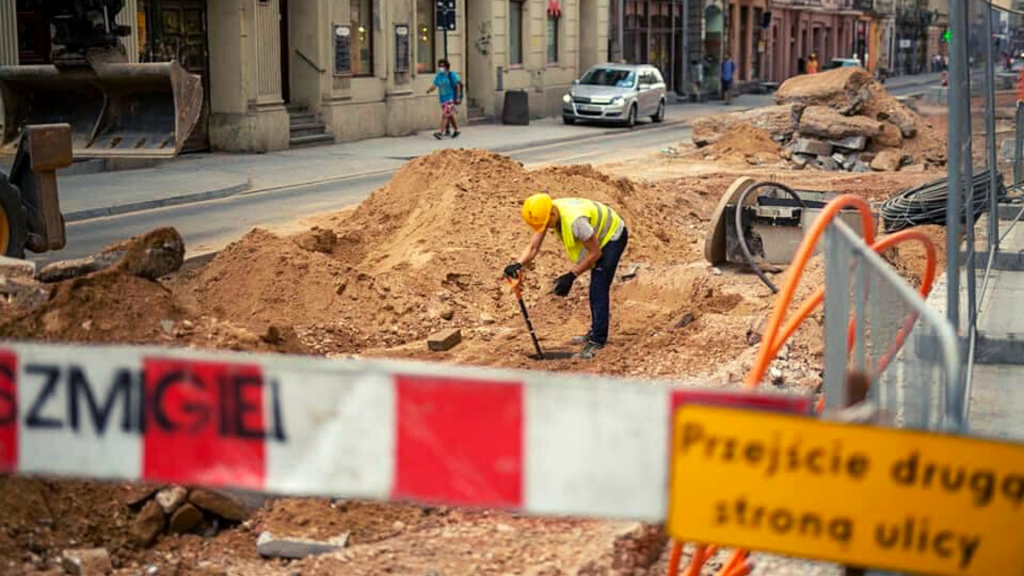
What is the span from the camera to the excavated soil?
6.32 meters

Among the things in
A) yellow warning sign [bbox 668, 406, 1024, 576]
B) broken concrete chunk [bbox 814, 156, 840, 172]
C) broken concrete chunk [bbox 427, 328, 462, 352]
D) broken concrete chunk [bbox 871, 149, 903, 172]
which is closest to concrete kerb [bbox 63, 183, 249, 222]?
broken concrete chunk [bbox 427, 328, 462, 352]

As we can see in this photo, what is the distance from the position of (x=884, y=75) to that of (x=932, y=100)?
55.9 metres

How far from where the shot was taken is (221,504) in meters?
6.89

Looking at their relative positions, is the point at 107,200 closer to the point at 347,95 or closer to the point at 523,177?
the point at 523,177

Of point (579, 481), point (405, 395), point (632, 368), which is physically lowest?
point (632, 368)

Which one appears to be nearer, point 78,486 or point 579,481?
point 579,481

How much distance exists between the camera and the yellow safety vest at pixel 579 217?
10.6 metres

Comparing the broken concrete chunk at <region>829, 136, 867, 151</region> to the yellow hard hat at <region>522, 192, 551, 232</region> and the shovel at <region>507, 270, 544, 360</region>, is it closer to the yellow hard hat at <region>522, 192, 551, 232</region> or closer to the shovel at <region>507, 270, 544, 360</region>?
the shovel at <region>507, 270, 544, 360</region>

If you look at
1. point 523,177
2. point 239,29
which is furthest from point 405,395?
point 239,29

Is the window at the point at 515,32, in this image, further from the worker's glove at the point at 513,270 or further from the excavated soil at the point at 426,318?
the worker's glove at the point at 513,270

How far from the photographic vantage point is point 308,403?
3844mm

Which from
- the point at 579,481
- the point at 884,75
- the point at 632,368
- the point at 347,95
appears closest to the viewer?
the point at 579,481

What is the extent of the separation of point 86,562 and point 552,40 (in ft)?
126

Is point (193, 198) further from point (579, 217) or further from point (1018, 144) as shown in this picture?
point (1018, 144)
